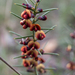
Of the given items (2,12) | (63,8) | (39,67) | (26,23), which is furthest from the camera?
(2,12)

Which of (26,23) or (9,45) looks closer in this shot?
(26,23)

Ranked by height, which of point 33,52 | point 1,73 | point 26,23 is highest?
point 26,23

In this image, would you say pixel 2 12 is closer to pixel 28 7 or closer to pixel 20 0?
pixel 20 0

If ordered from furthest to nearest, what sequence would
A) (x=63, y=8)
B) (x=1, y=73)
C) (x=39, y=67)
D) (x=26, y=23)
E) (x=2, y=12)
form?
1. (x=2, y=12)
2. (x=63, y=8)
3. (x=1, y=73)
4. (x=39, y=67)
5. (x=26, y=23)

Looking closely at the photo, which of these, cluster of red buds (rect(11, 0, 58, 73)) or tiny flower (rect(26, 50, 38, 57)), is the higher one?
cluster of red buds (rect(11, 0, 58, 73))

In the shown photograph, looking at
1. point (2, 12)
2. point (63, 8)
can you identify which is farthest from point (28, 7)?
point (2, 12)

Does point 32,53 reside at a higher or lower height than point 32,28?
lower

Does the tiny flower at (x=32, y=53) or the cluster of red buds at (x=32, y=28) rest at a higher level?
the cluster of red buds at (x=32, y=28)

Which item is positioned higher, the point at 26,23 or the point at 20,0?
the point at 20,0

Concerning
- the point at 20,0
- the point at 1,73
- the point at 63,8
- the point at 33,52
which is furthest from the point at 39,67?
the point at 20,0
